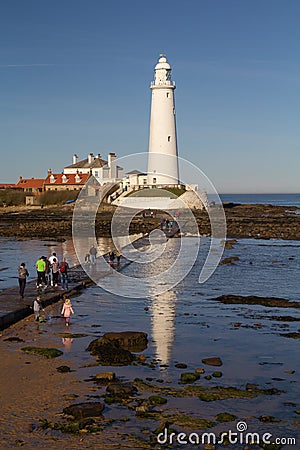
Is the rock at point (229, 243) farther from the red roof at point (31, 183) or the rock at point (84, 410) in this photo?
the red roof at point (31, 183)

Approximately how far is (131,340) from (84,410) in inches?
172

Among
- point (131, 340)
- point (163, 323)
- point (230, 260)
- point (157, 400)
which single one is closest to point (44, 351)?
point (131, 340)

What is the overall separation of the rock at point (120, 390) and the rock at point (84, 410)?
0.63 m

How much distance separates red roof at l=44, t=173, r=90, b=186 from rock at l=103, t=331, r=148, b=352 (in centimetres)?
7965

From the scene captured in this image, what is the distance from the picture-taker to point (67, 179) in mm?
96625

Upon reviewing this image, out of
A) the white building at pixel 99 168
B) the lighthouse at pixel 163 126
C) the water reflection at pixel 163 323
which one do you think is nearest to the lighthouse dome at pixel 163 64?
the lighthouse at pixel 163 126

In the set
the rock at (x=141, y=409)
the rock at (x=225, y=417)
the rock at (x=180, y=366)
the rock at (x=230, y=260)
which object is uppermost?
the rock at (x=230, y=260)

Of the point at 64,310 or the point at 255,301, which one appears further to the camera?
the point at 255,301

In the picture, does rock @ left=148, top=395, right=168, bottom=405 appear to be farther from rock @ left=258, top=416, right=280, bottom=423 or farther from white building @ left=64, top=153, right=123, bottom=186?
white building @ left=64, top=153, right=123, bottom=186

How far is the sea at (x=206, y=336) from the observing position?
10.0 metres

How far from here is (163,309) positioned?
18625 mm

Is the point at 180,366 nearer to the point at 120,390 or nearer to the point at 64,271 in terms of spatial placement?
the point at 120,390

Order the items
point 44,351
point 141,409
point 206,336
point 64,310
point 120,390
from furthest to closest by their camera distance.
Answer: point 64,310 < point 206,336 < point 44,351 < point 120,390 < point 141,409

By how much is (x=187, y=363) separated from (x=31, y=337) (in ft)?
13.1
